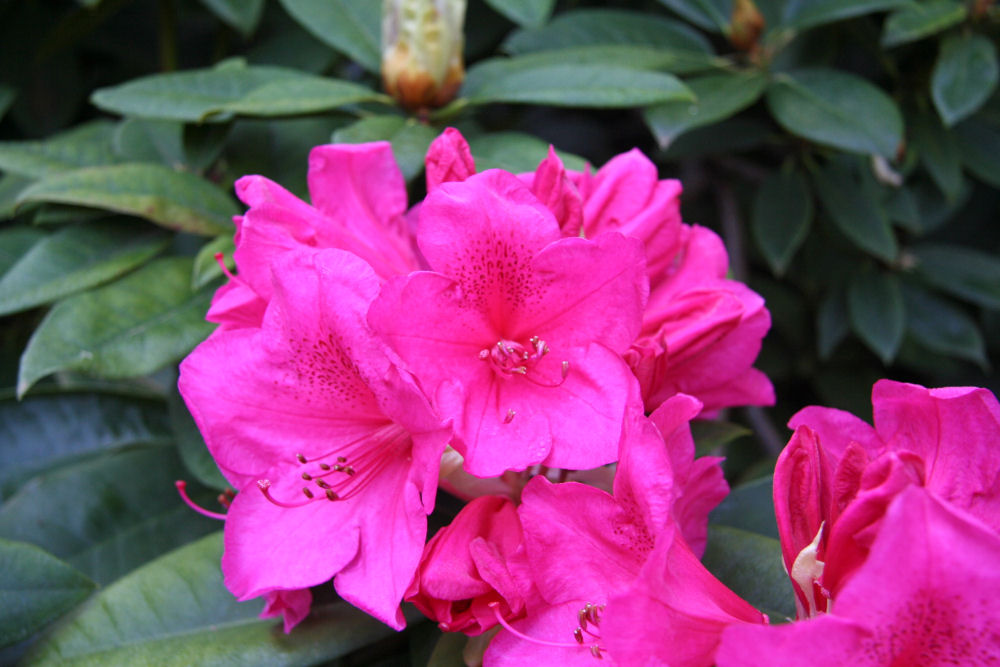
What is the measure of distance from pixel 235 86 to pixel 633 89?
53cm

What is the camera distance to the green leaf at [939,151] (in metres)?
1.34

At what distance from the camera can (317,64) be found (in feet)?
4.46

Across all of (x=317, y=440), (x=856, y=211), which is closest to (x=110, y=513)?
(x=317, y=440)

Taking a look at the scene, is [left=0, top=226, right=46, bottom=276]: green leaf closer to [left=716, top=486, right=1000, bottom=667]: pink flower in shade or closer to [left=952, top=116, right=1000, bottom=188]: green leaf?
[left=716, top=486, right=1000, bottom=667]: pink flower in shade

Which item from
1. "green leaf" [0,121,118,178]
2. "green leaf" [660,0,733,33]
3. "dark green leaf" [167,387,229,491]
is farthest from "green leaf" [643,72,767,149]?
"green leaf" [0,121,118,178]

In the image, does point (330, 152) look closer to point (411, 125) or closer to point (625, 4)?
point (411, 125)

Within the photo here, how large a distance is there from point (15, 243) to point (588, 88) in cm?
82

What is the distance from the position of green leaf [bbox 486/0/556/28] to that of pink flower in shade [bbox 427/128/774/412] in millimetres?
331

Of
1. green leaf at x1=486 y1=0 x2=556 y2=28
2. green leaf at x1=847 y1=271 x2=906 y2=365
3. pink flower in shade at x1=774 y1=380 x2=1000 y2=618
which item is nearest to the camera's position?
pink flower in shade at x1=774 y1=380 x2=1000 y2=618

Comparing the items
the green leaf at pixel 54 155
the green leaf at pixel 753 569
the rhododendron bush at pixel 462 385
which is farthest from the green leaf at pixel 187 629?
the green leaf at pixel 54 155

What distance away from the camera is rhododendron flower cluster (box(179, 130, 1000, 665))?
1.91 feet

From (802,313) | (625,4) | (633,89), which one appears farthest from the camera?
(802,313)

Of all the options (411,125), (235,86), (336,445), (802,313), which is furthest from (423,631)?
(802,313)

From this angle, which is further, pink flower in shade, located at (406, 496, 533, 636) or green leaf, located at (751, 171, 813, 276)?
green leaf, located at (751, 171, 813, 276)
